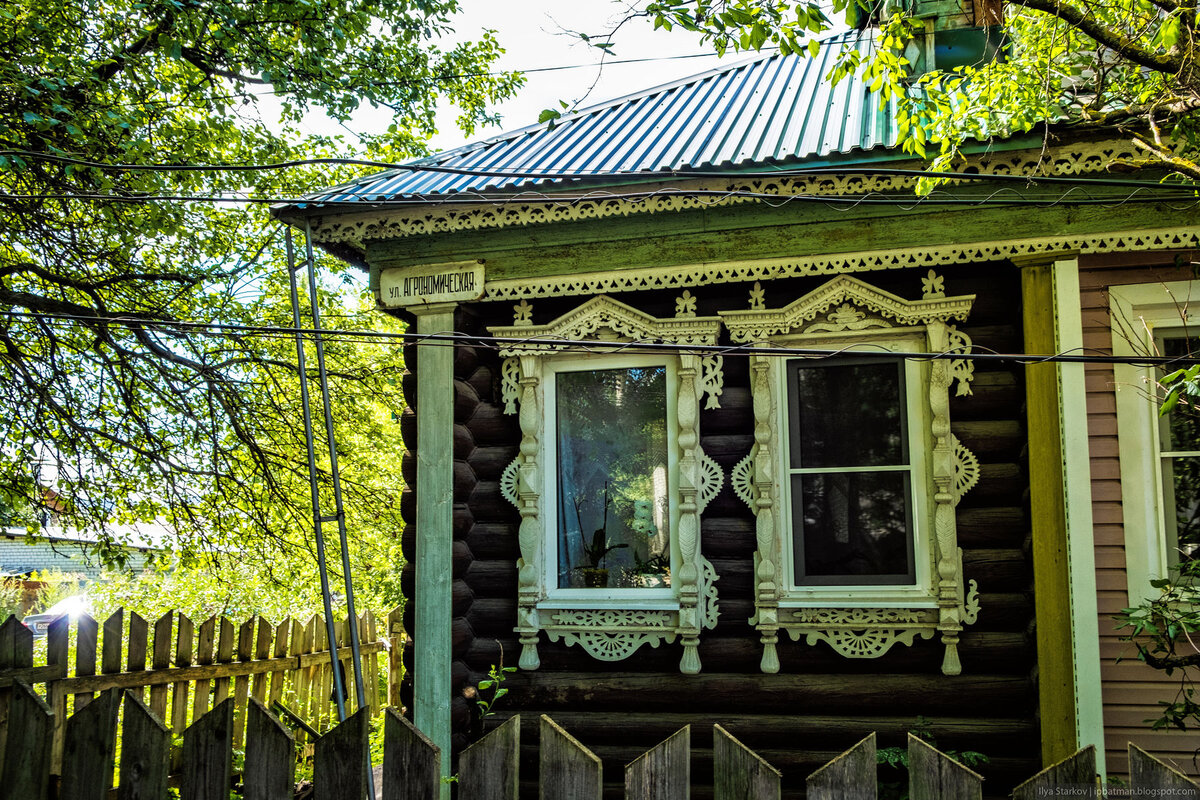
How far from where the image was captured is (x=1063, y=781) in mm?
2273

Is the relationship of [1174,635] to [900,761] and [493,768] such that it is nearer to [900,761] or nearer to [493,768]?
[900,761]

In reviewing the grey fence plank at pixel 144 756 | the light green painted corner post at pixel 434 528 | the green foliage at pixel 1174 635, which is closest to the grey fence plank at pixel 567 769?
the grey fence plank at pixel 144 756

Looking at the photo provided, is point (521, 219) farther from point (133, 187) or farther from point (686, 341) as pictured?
point (133, 187)

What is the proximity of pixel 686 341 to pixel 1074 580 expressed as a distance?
251 centimetres


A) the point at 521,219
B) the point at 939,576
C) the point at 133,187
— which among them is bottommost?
the point at 939,576

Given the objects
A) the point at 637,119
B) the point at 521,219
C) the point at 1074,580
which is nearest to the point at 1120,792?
A: the point at 1074,580

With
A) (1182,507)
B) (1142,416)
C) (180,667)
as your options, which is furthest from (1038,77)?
(180,667)

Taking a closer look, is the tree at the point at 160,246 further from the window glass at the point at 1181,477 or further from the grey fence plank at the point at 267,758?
the window glass at the point at 1181,477

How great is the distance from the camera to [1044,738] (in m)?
4.72

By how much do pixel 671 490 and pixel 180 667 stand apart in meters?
3.94

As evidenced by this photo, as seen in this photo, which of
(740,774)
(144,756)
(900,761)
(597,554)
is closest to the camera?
(740,774)

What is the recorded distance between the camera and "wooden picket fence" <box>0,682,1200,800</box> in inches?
91.1

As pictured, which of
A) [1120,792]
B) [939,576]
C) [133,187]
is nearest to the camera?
[1120,792]

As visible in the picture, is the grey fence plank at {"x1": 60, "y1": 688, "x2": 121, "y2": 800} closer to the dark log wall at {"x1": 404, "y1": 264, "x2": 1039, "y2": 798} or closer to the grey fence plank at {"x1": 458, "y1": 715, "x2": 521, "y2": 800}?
the grey fence plank at {"x1": 458, "y1": 715, "x2": 521, "y2": 800}
